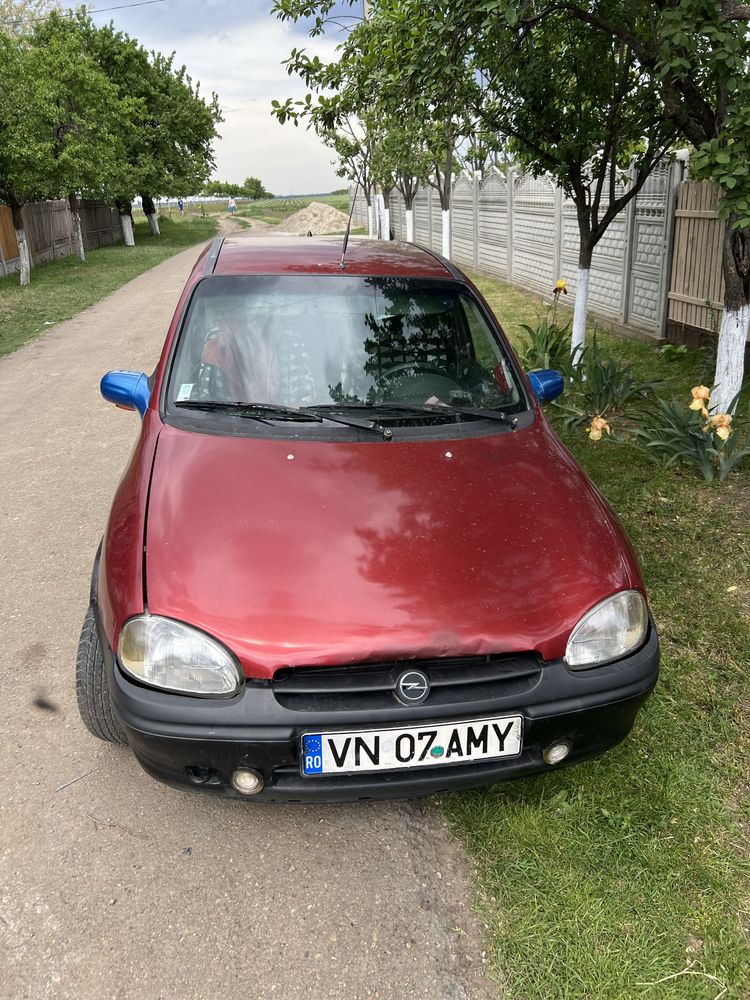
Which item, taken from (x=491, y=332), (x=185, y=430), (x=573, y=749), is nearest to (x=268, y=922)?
(x=573, y=749)

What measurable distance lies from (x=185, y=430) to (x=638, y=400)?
4.56 meters

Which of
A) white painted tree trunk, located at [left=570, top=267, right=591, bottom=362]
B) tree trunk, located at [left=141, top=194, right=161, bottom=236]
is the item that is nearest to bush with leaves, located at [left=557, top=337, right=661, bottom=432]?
white painted tree trunk, located at [left=570, top=267, right=591, bottom=362]

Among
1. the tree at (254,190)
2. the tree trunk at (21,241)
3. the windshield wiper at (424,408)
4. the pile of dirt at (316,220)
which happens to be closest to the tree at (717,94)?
the windshield wiper at (424,408)

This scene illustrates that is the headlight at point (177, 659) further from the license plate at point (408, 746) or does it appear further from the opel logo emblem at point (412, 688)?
the opel logo emblem at point (412, 688)

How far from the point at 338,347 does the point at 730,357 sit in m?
3.04

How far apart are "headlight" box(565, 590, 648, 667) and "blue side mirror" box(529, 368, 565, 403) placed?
1.32 metres

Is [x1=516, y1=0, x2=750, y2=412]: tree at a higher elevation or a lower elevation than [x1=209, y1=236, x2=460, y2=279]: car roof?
higher

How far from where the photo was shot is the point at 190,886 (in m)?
2.23

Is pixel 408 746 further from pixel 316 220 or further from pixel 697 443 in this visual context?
pixel 316 220

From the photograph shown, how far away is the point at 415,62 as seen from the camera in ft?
15.6

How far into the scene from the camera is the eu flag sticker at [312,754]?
1.99 m

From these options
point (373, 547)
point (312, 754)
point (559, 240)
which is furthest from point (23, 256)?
point (312, 754)

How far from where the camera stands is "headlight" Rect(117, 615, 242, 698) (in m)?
2.01

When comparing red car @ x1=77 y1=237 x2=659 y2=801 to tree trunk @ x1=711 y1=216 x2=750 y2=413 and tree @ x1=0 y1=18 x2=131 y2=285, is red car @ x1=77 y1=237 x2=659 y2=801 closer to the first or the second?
tree trunk @ x1=711 y1=216 x2=750 y2=413
